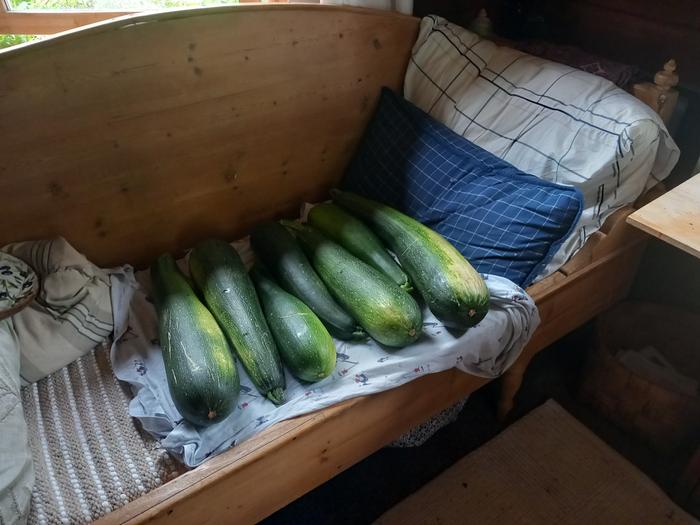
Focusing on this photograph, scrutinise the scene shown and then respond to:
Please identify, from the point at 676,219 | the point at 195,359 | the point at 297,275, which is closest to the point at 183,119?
the point at 297,275

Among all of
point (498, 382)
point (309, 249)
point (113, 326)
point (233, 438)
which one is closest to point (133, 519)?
point (233, 438)

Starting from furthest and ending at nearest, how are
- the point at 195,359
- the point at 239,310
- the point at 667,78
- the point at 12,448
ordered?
1. the point at 667,78
2. the point at 239,310
3. the point at 195,359
4. the point at 12,448

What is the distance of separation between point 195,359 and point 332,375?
0.27m

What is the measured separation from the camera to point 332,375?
1093 millimetres

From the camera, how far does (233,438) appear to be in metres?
0.99

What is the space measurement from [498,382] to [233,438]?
88cm

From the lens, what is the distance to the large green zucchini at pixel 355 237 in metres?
1.25

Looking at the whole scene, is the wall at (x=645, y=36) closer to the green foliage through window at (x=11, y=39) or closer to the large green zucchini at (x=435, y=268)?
the large green zucchini at (x=435, y=268)

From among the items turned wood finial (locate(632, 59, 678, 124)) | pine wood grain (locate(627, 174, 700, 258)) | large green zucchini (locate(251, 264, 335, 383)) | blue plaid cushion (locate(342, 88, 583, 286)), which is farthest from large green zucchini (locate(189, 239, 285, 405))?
turned wood finial (locate(632, 59, 678, 124))

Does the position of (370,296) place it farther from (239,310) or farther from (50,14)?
(50,14)

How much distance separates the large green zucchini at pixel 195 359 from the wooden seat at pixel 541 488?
619mm

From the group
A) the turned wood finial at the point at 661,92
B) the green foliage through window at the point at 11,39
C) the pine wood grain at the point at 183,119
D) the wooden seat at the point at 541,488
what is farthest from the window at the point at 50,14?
the wooden seat at the point at 541,488

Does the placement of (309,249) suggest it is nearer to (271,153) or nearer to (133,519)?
(271,153)

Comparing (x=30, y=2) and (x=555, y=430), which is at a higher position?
(x=30, y=2)
